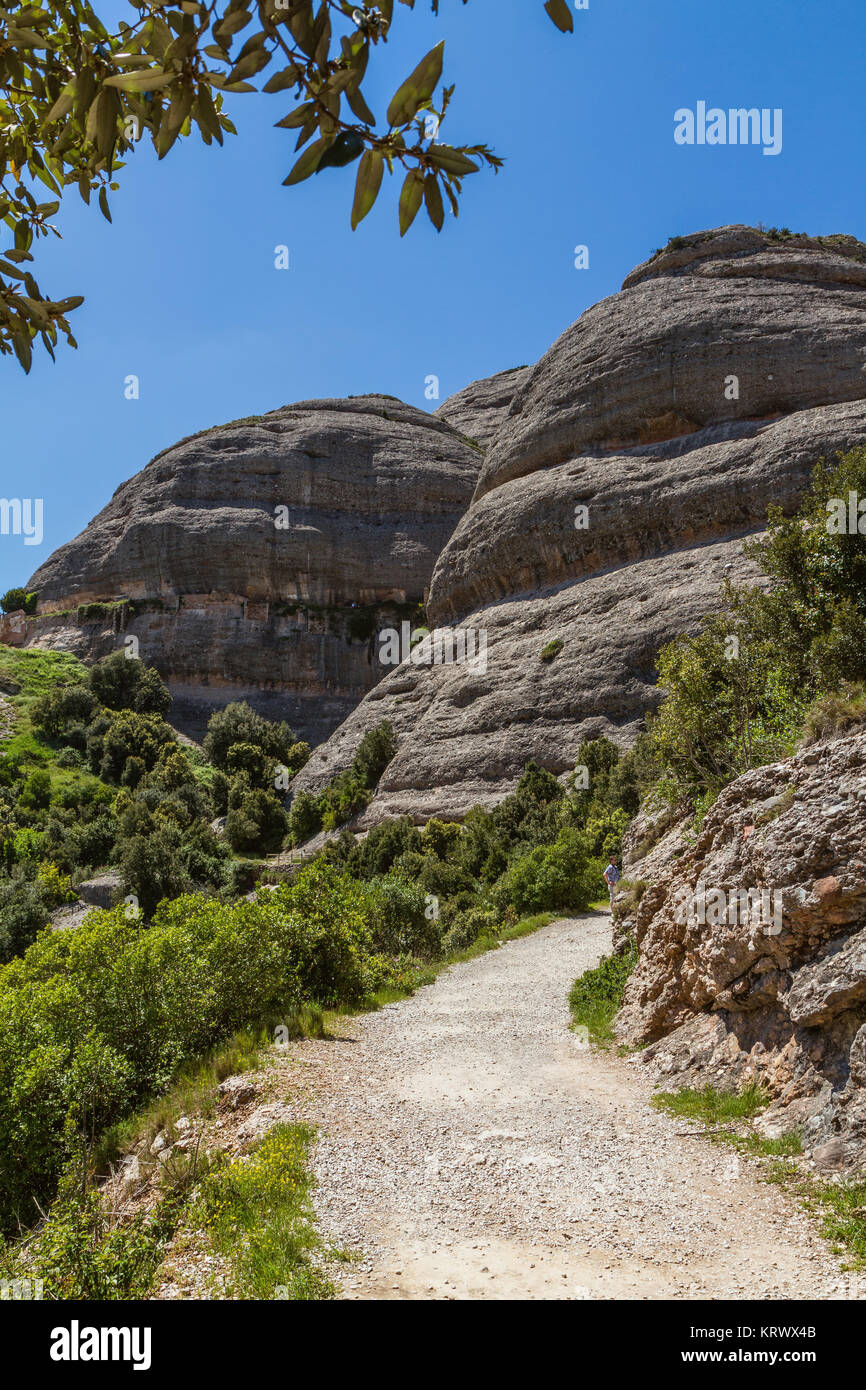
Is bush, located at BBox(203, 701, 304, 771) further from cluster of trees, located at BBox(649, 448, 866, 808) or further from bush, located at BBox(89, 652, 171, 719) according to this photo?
cluster of trees, located at BBox(649, 448, 866, 808)

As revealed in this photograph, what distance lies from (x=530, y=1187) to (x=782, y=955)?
218 centimetres

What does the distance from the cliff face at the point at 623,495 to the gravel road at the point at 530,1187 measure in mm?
19275

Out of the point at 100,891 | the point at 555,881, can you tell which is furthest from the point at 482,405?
the point at 555,881

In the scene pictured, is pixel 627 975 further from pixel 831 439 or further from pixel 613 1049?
pixel 831 439

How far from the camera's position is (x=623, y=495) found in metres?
30.7

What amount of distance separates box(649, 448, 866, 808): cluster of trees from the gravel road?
336 cm

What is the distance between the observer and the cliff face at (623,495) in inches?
1054

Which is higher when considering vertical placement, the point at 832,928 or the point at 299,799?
the point at 832,928

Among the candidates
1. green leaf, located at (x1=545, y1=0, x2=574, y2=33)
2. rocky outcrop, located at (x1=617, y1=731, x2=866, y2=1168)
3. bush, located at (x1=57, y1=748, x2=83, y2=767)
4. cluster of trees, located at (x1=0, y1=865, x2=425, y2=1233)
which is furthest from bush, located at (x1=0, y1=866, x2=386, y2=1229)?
bush, located at (x1=57, y1=748, x2=83, y2=767)

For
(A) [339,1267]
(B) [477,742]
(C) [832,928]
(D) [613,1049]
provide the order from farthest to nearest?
(B) [477,742], (D) [613,1049], (C) [832,928], (A) [339,1267]

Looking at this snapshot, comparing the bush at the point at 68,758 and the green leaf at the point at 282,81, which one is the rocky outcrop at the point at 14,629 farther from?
the green leaf at the point at 282,81

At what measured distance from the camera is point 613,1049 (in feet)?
23.8

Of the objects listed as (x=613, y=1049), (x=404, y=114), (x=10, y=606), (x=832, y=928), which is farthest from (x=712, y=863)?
(x=10, y=606)

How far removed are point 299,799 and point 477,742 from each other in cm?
800
